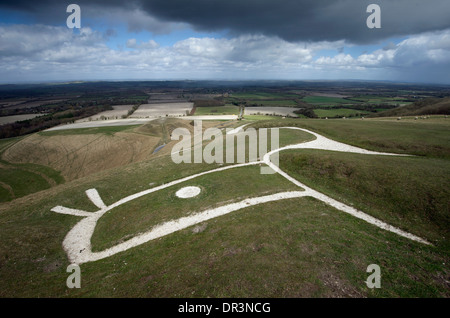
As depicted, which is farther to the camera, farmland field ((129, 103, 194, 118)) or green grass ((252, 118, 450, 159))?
farmland field ((129, 103, 194, 118))

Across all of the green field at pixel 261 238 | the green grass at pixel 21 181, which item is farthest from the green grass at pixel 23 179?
the green field at pixel 261 238

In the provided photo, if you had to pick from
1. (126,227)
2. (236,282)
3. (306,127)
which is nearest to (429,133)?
(306,127)

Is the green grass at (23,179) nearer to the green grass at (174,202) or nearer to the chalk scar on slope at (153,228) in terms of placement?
the chalk scar on slope at (153,228)

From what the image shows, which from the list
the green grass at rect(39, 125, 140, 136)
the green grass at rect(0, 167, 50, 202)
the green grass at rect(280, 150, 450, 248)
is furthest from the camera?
the green grass at rect(39, 125, 140, 136)

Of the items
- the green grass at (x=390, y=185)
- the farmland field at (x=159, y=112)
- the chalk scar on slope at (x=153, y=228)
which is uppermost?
the farmland field at (x=159, y=112)

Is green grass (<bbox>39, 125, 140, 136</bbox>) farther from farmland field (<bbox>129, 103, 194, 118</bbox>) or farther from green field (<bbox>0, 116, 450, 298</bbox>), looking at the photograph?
green field (<bbox>0, 116, 450, 298</bbox>)

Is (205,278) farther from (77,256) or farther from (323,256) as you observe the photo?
(77,256)

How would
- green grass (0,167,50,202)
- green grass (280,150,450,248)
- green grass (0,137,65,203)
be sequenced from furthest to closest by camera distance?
green grass (0,167,50,202)
green grass (0,137,65,203)
green grass (280,150,450,248)

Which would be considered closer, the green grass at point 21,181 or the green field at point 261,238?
the green field at point 261,238

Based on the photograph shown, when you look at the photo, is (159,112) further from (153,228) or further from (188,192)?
(153,228)

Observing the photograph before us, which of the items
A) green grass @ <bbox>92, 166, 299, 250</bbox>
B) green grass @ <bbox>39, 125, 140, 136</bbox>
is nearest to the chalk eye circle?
green grass @ <bbox>92, 166, 299, 250</bbox>
